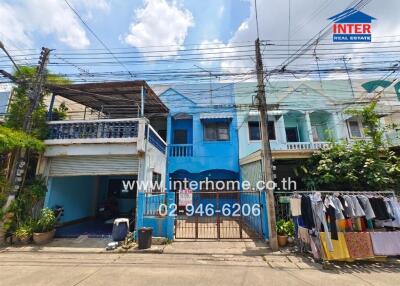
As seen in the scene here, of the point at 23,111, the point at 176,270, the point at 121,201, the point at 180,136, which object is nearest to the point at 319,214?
the point at 176,270

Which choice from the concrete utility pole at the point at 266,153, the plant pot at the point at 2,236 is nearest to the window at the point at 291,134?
the concrete utility pole at the point at 266,153

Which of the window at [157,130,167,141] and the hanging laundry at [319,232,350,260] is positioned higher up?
the window at [157,130,167,141]

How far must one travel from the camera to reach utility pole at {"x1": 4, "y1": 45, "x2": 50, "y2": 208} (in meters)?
7.46

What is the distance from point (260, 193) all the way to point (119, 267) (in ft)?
16.1

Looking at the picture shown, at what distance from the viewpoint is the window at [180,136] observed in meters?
13.3

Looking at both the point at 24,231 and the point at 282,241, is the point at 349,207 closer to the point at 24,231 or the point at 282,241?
the point at 282,241

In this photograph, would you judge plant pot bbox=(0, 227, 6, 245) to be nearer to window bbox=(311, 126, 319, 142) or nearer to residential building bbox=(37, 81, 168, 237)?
residential building bbox=(37, 81, 168, 237)

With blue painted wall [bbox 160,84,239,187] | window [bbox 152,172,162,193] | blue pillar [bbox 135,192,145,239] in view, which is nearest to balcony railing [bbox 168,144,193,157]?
blue painted wall [bbox 160,84,239,187]

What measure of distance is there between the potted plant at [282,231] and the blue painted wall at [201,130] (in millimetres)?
4987

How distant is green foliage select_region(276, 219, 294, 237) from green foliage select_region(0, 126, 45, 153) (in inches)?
343

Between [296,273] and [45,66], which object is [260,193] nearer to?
[296,273]

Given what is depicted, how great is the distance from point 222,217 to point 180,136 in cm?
534

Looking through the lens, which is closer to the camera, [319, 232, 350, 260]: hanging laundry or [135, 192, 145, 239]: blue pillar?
[319, 232, 350, 260]: hanging laundry

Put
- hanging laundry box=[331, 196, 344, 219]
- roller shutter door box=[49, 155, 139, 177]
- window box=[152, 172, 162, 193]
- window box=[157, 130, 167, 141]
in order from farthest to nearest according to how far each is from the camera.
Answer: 1. window box=[157, 130, 167, 141]
2. window box=[152, 172, 162, 193]
3. roller shutter door box=[49, 155, 139, 177]
4. hanging laundry box=[331, 196, 344, 219]
